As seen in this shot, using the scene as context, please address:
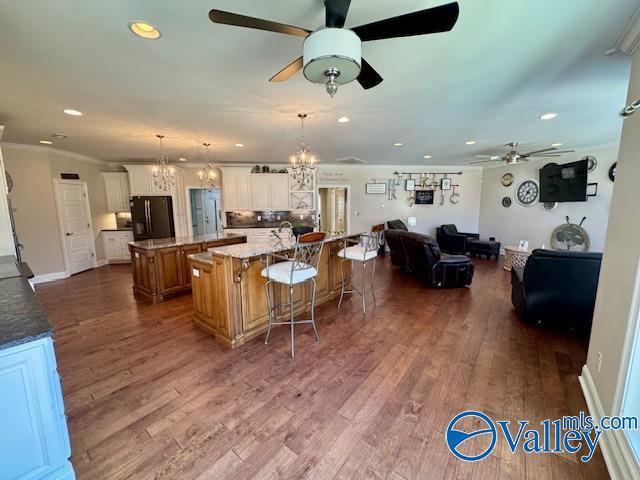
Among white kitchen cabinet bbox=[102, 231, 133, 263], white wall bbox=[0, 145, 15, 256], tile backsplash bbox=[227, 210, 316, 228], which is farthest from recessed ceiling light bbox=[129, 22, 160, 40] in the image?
white kitchen cabinet bbox=[102, 231, 133, 263]

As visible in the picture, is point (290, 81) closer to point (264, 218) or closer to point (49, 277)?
point (264, 218)

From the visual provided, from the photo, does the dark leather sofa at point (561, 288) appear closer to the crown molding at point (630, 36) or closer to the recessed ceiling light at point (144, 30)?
the crown molding at point (630, 36)

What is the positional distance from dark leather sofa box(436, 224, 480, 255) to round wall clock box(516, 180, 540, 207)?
1.41 metres

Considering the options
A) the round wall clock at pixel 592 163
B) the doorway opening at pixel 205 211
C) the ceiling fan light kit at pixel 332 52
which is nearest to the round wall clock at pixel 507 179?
the round wall clock at pixel 592 163

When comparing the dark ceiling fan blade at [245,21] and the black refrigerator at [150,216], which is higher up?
the dark ceiling fan blade at [245,21]

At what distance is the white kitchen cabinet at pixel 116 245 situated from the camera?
6488 millimetres

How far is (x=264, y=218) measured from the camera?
7.26m

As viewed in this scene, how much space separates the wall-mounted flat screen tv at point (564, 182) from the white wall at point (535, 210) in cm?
41

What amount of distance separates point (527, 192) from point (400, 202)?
3.15 meters

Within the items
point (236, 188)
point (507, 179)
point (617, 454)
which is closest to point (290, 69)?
point (617, 454)

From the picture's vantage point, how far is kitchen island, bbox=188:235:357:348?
2664mm

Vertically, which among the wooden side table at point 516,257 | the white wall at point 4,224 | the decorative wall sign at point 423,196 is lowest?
the wooden side table at point 516,257

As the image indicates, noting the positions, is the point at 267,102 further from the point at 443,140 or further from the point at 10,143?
the point at 10,143

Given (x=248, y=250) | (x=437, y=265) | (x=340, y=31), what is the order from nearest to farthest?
(x=340, y=31), (x=248, y=250), (x=437, y=265)
